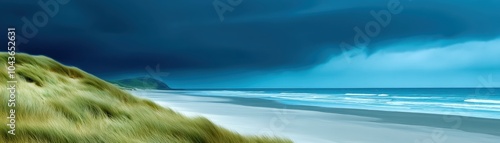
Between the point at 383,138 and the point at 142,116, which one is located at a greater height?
the point at 142,116

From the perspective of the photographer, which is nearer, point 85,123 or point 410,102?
point 85,123

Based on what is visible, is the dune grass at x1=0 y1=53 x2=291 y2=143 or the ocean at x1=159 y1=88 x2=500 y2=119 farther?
the ocean at x1=159 y1=88 x2=500 y2=119

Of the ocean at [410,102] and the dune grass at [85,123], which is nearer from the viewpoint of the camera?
the dune grass at [85,123]

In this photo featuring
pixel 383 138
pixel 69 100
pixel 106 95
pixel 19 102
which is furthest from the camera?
pixel 383 138

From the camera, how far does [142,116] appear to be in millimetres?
3545

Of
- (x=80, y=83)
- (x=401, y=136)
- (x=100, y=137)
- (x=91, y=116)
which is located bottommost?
(x=401, y=136)

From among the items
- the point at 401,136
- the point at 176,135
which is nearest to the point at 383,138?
the point at 401,136

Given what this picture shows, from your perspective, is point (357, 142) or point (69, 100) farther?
point (357, 142)

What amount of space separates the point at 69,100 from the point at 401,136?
587 cm

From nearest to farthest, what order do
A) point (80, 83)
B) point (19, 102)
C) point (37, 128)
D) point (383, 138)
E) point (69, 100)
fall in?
point (37, 128) → point (19, 102) → point (69, 100) → point (80, 83) → point (383, 138)

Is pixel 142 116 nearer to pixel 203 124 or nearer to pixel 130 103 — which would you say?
pixel 203 124

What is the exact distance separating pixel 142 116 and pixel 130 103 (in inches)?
47.2

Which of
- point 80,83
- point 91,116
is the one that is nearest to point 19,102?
point 91,116

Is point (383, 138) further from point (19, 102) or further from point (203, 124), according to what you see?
point (19, 102)
